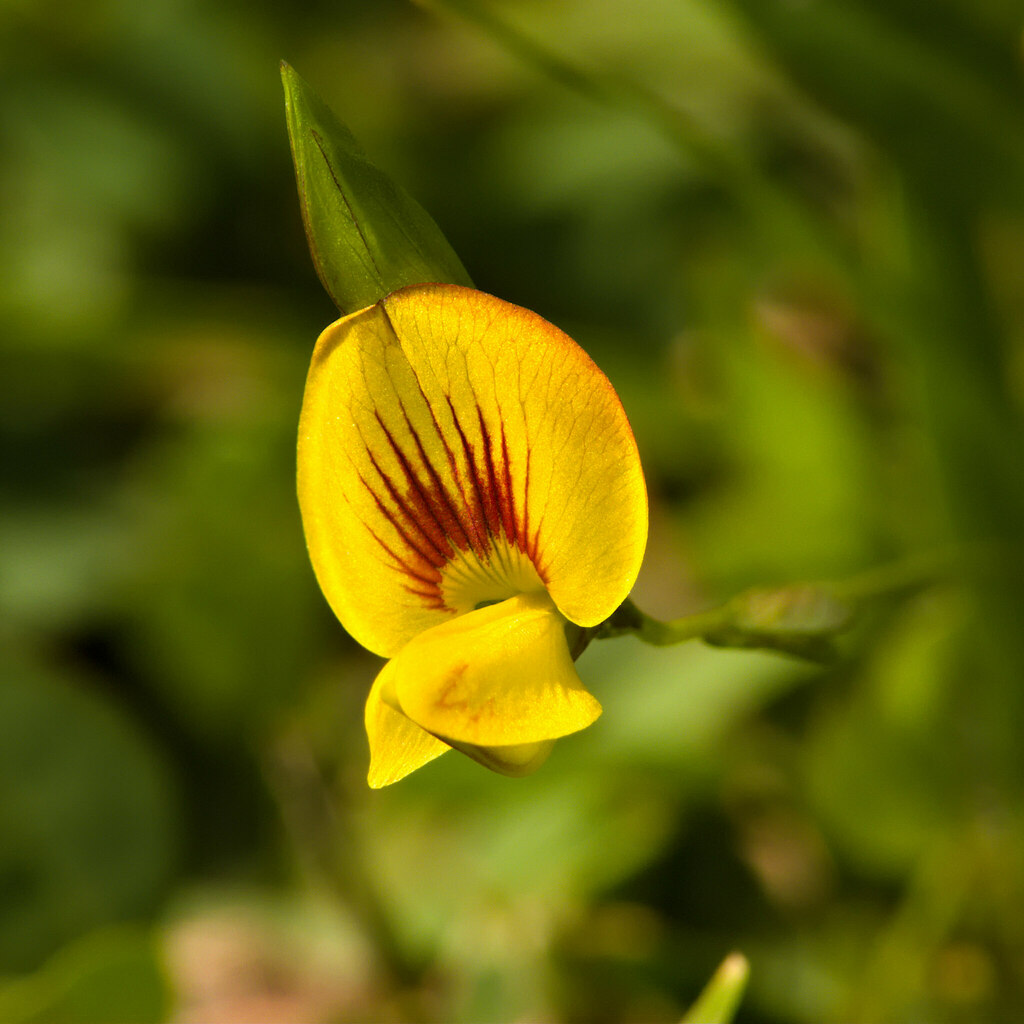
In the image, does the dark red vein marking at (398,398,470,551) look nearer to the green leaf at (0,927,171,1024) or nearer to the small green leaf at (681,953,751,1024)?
the small green leaf at (681,953,751,1024)

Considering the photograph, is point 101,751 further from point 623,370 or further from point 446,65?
point 446,65

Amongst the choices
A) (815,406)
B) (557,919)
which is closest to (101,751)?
(557,919)

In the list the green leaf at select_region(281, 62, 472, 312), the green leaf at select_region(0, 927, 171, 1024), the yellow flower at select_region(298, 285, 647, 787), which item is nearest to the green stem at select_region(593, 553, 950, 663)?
the yellow flower at select_region(298, 285, 647, 787)

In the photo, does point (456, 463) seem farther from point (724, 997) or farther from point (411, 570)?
point (724, 997)

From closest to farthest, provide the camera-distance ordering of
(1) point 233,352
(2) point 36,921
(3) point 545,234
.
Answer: (2) point 36,921 < (1) point 233,352 < (3) point 545,234

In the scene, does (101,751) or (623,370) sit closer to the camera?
(101,751)

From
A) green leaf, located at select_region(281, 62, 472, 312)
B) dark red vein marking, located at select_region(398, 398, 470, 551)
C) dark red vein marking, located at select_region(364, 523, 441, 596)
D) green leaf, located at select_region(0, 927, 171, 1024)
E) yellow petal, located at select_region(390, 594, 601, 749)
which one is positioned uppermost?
green leaf, located at select_region(281, 62, 472, 312)

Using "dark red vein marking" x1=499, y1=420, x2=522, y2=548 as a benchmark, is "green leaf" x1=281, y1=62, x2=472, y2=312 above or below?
above
